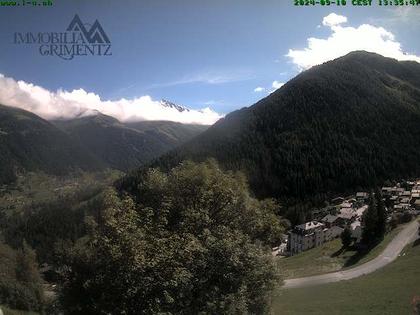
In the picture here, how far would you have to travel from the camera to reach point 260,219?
2875cm

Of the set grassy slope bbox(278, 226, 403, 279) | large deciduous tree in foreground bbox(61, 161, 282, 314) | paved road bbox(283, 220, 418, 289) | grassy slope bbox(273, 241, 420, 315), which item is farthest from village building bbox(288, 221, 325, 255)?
large deciduous tree in foreground bbox(61, 161, 282, 314)

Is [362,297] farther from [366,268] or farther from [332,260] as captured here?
[332,260]

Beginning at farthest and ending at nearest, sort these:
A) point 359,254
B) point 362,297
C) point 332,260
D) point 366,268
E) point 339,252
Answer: point 339,252
point 332,260
point 359,254
point 366,268
point 362,297

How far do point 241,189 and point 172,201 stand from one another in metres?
5.74

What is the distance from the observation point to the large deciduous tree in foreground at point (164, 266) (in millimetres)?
18578

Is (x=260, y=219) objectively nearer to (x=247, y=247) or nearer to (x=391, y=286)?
(x=247, y=247)

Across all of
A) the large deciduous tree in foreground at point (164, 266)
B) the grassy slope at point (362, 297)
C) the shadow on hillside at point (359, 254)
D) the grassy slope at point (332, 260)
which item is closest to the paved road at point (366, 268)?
the grassy slope at point (332, 260)

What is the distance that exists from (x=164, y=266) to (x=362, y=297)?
2713cm

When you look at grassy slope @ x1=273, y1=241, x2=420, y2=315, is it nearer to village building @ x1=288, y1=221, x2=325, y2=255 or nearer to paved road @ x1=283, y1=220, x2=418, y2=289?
paved road @ x1=283, y1=220, x2=418, y2=289

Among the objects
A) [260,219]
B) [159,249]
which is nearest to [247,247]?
[159,249]

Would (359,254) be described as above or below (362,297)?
below

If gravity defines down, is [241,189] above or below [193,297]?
above

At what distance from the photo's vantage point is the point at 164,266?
62.3 feet

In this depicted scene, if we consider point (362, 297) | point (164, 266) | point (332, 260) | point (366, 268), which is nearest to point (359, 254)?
point (332, 260)
